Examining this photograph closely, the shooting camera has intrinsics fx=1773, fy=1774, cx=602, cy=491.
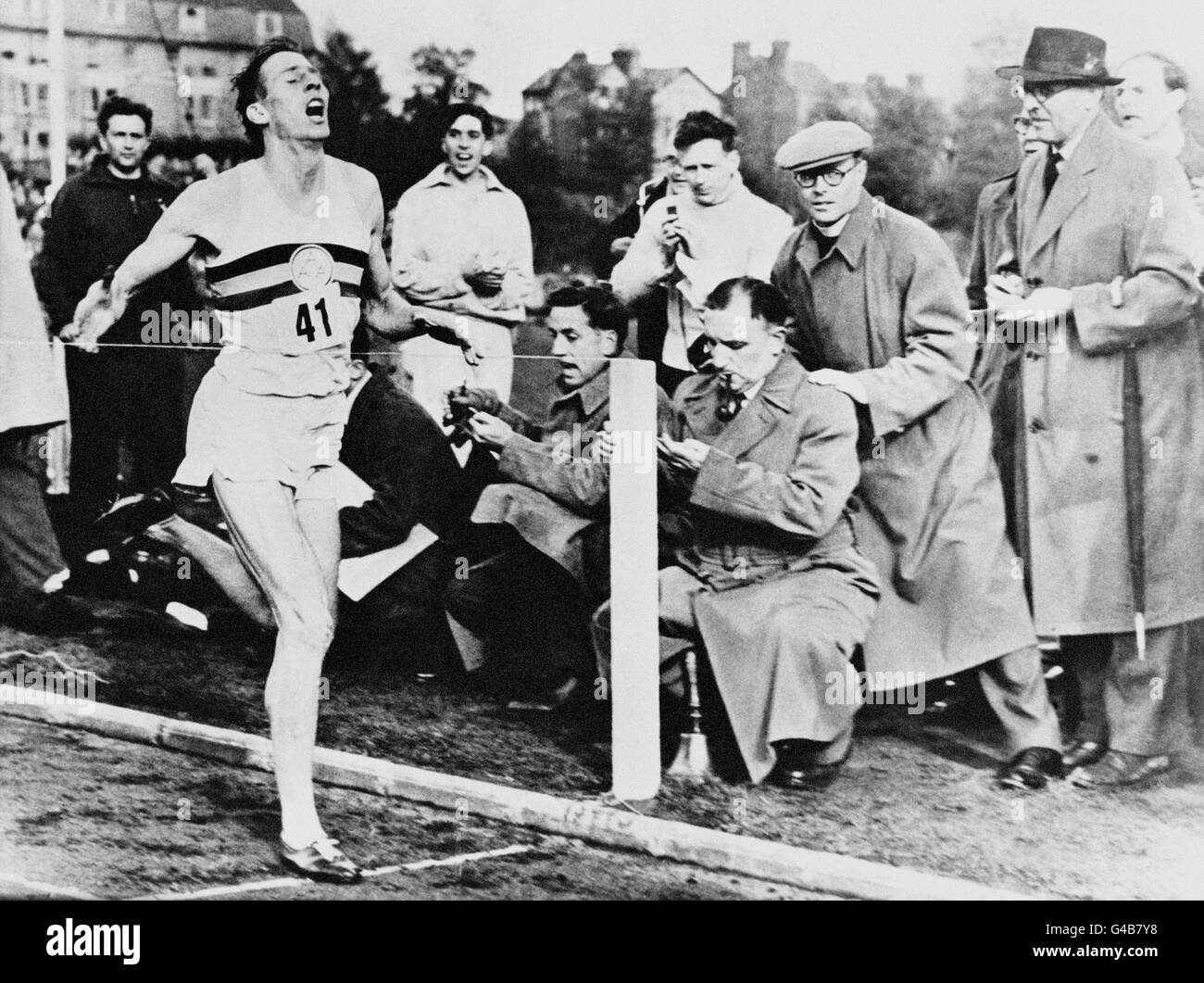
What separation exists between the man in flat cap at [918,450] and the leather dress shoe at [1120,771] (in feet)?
0.28

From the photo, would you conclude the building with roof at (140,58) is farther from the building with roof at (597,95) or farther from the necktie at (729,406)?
the necktie at (729,406)

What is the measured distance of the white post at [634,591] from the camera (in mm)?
5750

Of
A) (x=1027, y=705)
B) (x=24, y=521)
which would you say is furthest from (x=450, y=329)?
(x=1027, y=705)

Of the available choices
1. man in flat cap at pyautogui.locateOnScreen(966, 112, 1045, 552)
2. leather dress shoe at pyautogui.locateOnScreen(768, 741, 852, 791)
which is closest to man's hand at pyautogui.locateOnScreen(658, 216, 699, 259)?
man in flat cap at pyautogui.locateOnScreen(966, 112, 1045, 552)

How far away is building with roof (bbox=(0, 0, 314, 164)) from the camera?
240 inches

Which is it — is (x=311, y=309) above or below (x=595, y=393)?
above

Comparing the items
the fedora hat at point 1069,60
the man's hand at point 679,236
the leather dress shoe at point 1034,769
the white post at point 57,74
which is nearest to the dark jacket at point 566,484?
the man's hand at point 679,236

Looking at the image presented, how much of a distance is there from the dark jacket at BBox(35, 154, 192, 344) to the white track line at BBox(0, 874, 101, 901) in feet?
6.18

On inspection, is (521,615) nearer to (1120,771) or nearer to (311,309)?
(311,309)

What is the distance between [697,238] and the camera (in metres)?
5.85

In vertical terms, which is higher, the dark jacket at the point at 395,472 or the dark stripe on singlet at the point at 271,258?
the dark stripe on singlet at the point at 271,258

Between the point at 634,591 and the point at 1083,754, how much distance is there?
1.52 m

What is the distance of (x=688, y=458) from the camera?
571 centimetres
